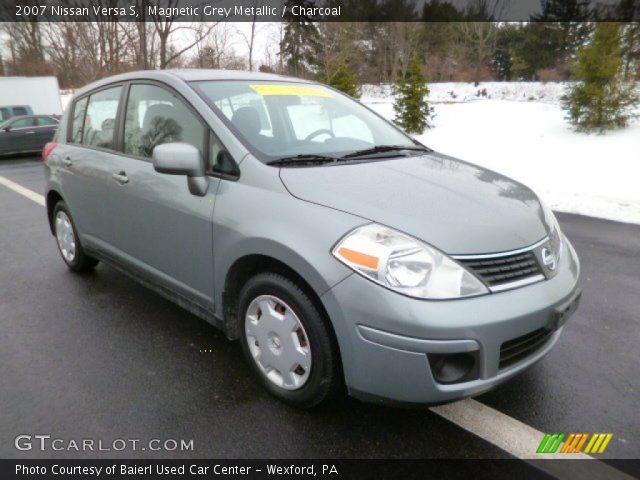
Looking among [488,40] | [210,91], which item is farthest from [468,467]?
[488,40]

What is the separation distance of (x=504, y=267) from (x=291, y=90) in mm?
1935

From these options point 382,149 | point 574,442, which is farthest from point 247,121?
point 574,442

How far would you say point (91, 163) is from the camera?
363 cm

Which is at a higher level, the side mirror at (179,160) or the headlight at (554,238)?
the side mirror at (179,160)

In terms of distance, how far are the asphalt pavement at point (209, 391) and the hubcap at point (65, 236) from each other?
48 centimetres

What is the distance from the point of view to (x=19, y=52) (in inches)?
1328

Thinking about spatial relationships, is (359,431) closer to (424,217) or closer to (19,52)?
(424,217)

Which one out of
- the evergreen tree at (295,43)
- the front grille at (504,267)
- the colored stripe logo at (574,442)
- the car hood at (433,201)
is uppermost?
the evergreen tree at (295,43)

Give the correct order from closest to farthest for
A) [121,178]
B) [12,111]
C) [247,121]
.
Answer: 1. [247,121]
2. [121,178]
3. [12,111]

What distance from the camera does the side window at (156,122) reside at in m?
2.82

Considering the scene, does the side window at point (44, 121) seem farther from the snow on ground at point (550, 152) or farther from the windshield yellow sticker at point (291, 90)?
the windshield yellow sticker at point (291, 90)

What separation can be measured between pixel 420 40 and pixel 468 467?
42.9 metres

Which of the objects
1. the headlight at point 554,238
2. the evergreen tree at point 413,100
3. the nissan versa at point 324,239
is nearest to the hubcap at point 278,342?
the nissan versa at point 324,239

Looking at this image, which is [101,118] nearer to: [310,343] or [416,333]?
[310,343]
